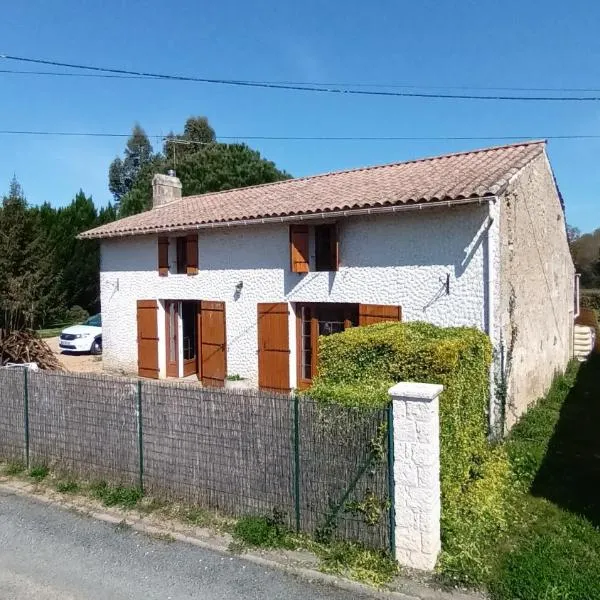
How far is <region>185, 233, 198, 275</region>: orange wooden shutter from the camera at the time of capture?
1210 centimetres

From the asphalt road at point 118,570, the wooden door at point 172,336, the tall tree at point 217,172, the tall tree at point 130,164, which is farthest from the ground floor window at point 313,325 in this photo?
the tall tree at point 130,164

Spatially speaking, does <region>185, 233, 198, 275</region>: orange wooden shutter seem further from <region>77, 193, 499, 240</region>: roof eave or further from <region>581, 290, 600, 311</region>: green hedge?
<region>581, 290, 600, 311</region>: green hedge

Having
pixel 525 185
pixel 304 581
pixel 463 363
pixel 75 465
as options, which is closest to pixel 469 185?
pixel 525 185

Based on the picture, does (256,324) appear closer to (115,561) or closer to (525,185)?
(525,185)

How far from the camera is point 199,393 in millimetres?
5719

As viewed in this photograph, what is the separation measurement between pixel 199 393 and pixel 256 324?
5317mm

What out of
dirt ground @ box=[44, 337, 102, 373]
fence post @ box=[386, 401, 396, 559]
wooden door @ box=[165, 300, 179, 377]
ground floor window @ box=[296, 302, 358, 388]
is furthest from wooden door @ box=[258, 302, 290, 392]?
dirt ground @ box=[44, 337, 102, 373]

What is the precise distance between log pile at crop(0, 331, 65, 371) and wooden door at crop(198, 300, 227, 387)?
12.0ft

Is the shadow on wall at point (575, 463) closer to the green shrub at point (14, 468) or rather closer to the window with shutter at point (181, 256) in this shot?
the green shrub at point (14, 468)

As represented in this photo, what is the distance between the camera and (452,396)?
568 cm

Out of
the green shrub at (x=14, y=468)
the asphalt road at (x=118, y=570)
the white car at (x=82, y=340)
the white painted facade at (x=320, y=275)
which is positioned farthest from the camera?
the white car at (x=82, y=340)

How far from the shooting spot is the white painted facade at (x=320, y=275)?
8238 mm

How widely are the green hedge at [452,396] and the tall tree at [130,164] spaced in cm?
4660

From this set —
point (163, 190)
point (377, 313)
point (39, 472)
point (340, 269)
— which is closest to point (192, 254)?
point (340, 269)
